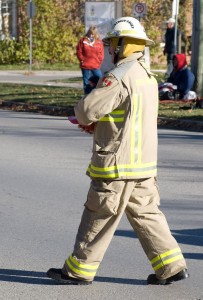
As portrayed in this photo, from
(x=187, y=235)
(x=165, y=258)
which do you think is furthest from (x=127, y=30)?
(x=187, y=235)

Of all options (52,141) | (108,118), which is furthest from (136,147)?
(52,141)

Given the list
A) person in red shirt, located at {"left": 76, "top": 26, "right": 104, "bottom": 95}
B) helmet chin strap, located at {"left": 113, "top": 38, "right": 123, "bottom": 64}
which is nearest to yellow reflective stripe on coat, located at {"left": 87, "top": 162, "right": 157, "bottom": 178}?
helmet chin strap, located at {"left": 113, "top": 38, "right": 123, "bottom": 64}

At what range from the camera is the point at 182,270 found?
20.6 feet

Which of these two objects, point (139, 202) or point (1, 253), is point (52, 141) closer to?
point (1, 253)

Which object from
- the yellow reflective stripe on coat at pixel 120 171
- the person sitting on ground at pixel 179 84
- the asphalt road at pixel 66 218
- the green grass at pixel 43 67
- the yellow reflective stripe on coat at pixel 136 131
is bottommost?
the green grass at pixel 43 67

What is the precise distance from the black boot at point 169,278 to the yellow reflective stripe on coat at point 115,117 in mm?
1148

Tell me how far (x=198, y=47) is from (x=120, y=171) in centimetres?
1471

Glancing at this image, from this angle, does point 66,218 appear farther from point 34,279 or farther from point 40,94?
point 40,94

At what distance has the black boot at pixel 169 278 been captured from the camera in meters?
6.27

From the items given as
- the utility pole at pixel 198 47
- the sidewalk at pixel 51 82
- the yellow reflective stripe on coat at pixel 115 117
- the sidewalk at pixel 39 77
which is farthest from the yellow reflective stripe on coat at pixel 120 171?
the sidewalk at pixel 39 77

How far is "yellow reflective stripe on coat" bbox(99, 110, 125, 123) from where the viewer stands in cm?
600

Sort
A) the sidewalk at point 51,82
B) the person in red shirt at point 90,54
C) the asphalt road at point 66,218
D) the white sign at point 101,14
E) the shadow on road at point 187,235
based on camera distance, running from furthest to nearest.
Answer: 1. the white sign at point 101,14
2. the person in red shirt at point 90,54
3. the sidewalk at point 51,82
4. the shadow on road at point 187,235
5. the asphalt road at point 66,218

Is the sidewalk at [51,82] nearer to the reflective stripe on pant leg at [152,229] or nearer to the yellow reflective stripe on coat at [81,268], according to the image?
the reflective stripe on pant leg at [152,229]

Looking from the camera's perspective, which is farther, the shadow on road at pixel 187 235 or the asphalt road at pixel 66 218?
the shadow on road at pixel 187 235
